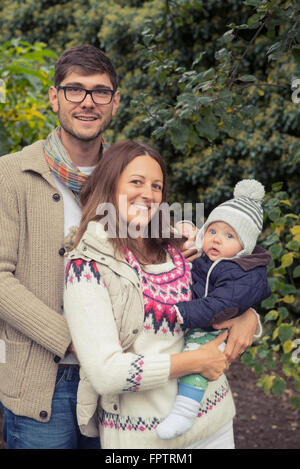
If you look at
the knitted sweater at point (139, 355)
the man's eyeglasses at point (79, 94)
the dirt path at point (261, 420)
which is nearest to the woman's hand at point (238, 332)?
the knitted sweater at point (139, 355)

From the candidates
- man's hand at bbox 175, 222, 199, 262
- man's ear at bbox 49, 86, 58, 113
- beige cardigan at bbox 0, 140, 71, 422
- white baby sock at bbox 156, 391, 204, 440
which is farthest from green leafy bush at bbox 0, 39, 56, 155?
white baby sock at bbox 156, 391, 204, 440

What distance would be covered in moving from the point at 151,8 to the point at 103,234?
6.02 metres

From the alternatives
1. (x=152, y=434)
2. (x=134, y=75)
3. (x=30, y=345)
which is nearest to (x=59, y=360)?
(x=30, y=345)

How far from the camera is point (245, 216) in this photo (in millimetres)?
1852

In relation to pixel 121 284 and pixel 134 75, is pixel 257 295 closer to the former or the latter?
pixel 121 284

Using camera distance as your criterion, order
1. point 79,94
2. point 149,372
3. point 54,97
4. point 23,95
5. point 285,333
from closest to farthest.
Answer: point 149,372 → point 79,94 → point 54,97 → point 285,333 → point 23,95

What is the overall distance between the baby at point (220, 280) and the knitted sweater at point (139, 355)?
2.1 inches

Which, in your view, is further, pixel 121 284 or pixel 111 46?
pixel 111 46

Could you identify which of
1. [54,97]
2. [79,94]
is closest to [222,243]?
[79,94]

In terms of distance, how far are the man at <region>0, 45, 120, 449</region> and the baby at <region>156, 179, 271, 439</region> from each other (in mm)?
444

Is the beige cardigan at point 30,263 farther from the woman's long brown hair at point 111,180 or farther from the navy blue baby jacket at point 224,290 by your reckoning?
the navy blue baby jacket at point 224,290

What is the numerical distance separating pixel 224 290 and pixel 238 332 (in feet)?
0.59

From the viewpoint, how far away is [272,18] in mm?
2369
